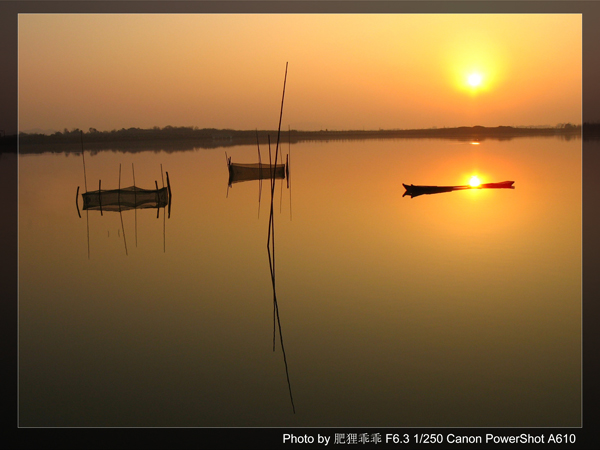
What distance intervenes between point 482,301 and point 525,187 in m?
9.58

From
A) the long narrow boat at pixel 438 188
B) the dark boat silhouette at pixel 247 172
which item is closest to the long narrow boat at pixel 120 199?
the dark boat silhouette at pixel 247 172

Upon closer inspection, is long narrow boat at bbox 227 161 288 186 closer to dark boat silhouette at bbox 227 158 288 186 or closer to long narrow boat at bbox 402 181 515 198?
dark boat silhouette at bbox 227 158 288 186

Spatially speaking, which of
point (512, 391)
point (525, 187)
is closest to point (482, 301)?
point (512, 391)

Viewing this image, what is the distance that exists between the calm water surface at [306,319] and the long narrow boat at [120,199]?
504 mm

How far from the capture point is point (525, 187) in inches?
595

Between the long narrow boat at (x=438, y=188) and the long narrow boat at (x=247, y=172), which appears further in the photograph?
the long narrow boat at (x=247, y=172)

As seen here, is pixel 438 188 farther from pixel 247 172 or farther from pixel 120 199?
pixel 120 199

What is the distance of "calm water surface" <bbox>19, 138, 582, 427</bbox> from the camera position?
14.1 feet

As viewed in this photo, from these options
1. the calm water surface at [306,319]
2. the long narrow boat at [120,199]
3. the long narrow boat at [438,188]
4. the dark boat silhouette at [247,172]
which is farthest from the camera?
the dark boat silhouette at [247,172]

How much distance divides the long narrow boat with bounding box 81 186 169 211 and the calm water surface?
504 mm

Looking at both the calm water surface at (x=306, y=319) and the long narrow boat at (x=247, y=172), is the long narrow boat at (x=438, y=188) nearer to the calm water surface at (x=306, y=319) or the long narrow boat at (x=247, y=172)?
the calm water surface at (x=306, y=319)

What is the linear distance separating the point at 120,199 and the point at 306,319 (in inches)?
282

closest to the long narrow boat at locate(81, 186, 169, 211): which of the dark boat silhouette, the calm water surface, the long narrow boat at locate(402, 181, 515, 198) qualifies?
the calm water surface

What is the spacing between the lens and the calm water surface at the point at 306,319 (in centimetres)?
429
